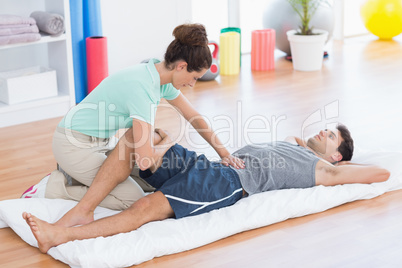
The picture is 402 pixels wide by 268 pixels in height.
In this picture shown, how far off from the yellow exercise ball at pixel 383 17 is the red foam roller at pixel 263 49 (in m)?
1.25

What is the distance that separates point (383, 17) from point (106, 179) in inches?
153

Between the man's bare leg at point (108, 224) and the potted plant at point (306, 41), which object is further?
the potted plant at point (306, 41)

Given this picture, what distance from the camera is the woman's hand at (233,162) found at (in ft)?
8.09

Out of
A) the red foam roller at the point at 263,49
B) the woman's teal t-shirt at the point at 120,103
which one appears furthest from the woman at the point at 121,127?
the red foam roller at the point at 263,49

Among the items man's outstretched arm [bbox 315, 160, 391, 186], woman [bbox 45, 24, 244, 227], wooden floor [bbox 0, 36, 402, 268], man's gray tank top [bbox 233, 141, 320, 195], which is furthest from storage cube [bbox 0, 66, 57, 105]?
man's outstretched arm [bbox 315, 160, 391, 186]

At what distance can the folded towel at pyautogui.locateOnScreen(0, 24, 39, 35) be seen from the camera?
3.44 metres

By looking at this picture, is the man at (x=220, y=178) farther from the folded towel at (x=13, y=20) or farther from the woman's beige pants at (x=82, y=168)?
the folded towel at (x=13, y=20)

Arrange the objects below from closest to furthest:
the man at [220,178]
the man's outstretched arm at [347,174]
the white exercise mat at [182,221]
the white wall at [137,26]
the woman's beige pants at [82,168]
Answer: the white exercise mat at [182,221] → the man at [220,178] → the woman's beige pants at [82,168] → the man's outstretched arm at [347,174] → the white wall at [137,26]

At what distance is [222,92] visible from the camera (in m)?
4.27

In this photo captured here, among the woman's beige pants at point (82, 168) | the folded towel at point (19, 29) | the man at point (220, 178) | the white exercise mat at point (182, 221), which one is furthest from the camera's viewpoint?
the folded towel at point (19, 29)

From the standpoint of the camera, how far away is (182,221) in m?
2.31

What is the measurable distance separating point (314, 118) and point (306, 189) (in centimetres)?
124

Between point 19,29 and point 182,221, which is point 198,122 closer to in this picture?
point 182,221

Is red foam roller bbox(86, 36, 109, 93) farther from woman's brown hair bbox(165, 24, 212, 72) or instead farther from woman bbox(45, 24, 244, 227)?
woman's brown hair bbox(165, 24, 212, 72)
